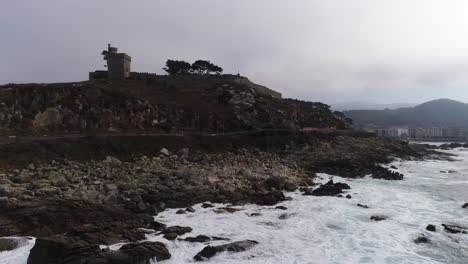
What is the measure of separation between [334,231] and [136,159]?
1516cm

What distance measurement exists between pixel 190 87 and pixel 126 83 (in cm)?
1101

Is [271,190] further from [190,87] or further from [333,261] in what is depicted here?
[190,87]

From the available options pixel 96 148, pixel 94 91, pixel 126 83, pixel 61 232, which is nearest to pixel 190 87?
pixel 126 83

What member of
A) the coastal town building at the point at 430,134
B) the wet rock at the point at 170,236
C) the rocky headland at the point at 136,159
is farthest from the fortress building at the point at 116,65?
the coastal town building at the point at 430,134

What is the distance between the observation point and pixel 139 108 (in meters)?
41.7

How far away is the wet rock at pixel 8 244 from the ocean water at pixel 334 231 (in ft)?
1.16

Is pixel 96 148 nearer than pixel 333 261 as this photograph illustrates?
No

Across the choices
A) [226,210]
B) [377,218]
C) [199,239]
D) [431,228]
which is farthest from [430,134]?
[199,239]

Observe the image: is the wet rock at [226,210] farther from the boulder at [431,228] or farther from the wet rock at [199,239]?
the boulder at [431,228]

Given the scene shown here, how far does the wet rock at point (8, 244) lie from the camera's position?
Answer: 45.2ft

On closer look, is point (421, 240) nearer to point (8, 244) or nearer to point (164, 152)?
point (8, 244)

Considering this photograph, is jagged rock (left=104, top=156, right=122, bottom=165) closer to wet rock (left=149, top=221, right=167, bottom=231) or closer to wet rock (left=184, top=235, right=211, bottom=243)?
wet rock (left=149, top=221, right=167, bottom=231)

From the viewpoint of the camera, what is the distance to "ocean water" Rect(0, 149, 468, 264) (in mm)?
14273

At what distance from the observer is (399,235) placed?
17359mm
